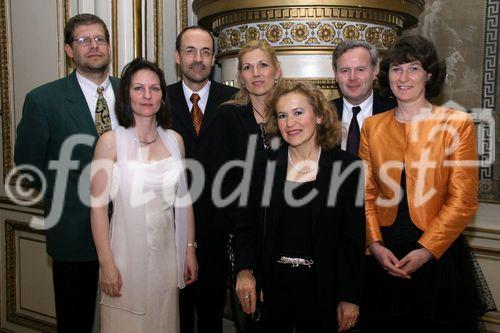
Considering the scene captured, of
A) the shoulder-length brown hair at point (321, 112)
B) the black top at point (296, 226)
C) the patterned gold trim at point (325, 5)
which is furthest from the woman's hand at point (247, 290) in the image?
the patterned gold trim at point (325, 5)

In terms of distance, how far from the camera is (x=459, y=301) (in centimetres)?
162

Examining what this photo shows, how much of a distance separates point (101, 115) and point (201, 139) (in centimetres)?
39

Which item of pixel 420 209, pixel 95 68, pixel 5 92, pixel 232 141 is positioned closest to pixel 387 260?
pixel 420 209

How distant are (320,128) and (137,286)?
0.80 meters

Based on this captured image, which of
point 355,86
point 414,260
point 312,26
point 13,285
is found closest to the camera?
point 414,260

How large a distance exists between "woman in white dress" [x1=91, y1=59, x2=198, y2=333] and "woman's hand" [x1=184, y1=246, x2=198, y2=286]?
110mm

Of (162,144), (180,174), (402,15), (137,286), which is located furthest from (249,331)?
(402,15)

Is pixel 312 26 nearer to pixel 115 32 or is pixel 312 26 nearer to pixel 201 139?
pixel 201 139

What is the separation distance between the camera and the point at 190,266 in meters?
→ 2.00

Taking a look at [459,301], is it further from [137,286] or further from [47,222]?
[47,222]

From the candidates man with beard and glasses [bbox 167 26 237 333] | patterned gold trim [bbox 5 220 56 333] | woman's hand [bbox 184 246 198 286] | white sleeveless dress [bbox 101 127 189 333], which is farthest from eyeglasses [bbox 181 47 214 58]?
patterned gold trim [bbox 5 220 56 333]

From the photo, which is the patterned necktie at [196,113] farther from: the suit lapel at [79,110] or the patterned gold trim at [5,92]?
the patterned gold trim at [5,92]

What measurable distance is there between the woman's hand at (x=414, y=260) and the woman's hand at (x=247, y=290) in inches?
18.3

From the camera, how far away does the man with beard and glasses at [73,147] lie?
77.2 inches
